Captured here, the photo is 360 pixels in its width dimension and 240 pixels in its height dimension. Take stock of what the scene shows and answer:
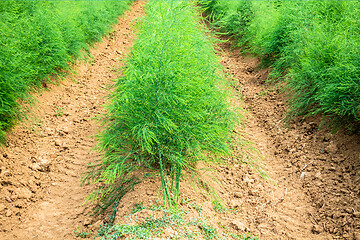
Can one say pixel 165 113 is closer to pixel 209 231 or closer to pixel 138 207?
pixel 138 207

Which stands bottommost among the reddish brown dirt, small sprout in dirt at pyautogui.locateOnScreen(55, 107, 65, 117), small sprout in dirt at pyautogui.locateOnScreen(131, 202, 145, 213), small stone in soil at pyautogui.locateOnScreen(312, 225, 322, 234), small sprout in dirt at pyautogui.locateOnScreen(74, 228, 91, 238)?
small stone in soil at pyautogui.locateOnScreen(312, 225, 322, 234)

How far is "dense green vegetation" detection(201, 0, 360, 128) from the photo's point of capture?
12.0 ft

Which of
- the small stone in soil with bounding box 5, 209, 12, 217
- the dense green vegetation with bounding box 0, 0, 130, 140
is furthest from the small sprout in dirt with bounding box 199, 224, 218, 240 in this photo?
the dense green vegetation with bounding box 0, 0, 130, 140

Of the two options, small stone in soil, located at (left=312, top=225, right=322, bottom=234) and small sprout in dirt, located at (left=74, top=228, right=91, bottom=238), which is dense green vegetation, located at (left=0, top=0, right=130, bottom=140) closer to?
small sprout in dirt, located at (left=74, top=228, right=91, bottom=238)

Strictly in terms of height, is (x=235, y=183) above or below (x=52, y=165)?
below

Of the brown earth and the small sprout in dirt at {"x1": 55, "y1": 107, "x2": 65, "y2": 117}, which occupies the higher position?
the small sprout in dirt at {"x1": 55, "y1": 107, "x2": 65, "y2": 117}

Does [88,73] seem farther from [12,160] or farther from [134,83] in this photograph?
[134,83]

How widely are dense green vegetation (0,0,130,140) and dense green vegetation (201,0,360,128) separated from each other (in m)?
3.00

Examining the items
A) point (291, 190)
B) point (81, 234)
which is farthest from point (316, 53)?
point (81, 234)

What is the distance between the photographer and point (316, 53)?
435 cm

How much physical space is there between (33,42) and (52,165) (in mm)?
2523

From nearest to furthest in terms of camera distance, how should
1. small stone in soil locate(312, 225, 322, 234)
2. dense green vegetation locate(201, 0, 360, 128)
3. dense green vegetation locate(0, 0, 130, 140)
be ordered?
1. small stone in soil locate(312, 225, 322, 234)
2. dense green vegetation locate(201, 0, 360, 128)
3. dense green vegetation locate(0, 0, 130, 140)

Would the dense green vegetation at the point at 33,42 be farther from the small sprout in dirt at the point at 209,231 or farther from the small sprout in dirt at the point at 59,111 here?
the small sprout in dirt at the point at 209,231

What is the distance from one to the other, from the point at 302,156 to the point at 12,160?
3976mm
